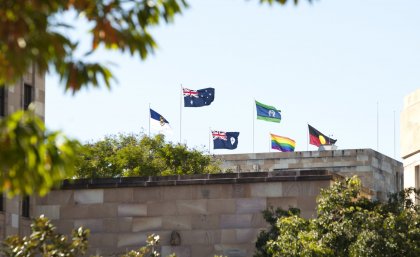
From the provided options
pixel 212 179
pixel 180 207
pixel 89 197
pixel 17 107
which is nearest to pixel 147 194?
pixel 180 207

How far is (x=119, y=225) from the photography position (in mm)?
37031

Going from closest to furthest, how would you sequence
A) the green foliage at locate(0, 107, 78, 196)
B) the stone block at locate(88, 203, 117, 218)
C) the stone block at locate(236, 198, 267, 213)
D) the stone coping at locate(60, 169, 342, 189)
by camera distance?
1. the green foliage at locate(0, 107, 78, 196)
2. the stone coping at locate(60, 169, 342, 189)
3. the stone block at locate(236, 198, 267, 213)
4. the stone block at locate(88, 203, 117, 218)

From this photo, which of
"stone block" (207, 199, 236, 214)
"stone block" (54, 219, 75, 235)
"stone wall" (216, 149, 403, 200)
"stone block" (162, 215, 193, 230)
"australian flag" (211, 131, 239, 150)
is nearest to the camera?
"stone block" (207, 199, 236, 214)

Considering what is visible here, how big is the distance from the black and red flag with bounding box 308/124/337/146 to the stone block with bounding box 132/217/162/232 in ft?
160

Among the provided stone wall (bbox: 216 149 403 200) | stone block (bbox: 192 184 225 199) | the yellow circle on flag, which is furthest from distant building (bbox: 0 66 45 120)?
the yellow circle on flag

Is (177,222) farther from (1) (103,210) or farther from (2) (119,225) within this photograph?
(1) (103,210)

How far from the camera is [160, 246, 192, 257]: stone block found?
36.3 metres

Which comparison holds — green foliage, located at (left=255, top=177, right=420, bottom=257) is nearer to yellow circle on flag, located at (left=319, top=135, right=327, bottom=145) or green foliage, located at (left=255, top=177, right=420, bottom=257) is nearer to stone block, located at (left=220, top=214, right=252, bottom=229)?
stone block, located at (left=220, top=214, right=252, bottom=229)

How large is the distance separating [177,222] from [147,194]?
134cm

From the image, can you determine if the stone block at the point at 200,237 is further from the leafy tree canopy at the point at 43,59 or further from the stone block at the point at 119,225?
the leafy tree canopy at the point at 43,59

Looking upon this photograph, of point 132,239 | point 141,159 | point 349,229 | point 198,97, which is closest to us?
point 349,229

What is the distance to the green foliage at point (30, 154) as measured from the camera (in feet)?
26.7

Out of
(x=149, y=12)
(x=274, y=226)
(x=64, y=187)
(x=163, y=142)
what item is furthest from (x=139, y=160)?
(x=149, y=12)

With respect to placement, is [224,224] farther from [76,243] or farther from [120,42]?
[120,42]
